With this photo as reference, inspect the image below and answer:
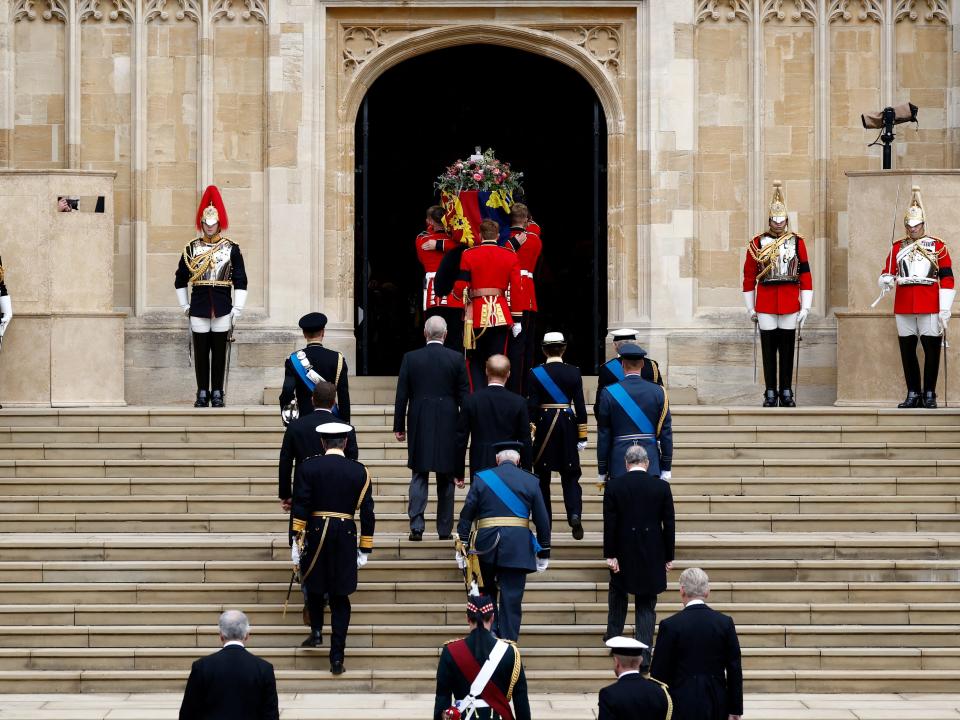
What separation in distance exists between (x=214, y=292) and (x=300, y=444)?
16.7 feet

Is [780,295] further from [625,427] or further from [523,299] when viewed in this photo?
[625,427]

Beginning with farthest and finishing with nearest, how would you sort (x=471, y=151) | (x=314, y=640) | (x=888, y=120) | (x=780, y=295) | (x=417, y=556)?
(x=471, y=151), (x=888, y=120), (x=780, y=295), (x=417, y=556), (x=314, y=640)

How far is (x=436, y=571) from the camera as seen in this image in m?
12.2

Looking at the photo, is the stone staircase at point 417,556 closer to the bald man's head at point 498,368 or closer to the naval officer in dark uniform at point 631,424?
the naval officer in dark uniform at point 631,424

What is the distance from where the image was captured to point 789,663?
11414 millimetres

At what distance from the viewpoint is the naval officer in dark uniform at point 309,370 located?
1273cm

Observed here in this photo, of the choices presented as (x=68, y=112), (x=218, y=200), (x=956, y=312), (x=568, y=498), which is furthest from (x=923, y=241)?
(x=68, y=112)

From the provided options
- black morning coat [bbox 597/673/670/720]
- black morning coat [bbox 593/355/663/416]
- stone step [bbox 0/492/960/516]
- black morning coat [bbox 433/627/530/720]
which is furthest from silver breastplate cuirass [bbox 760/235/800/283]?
black morning coat [bbox 597/673/670/720]

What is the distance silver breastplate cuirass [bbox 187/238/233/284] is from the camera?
16.5m

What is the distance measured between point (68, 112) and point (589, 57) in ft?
18.6

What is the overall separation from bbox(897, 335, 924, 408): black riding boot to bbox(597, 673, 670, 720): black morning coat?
913 cm

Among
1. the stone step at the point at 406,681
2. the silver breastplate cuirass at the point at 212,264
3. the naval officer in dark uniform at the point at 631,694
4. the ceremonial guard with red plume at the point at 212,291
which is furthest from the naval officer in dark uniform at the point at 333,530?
the silver breastplate cuirass at the point at 212,264

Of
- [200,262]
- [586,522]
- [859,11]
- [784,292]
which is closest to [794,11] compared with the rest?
[859,11]

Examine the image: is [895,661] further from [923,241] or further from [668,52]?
[668,52]
